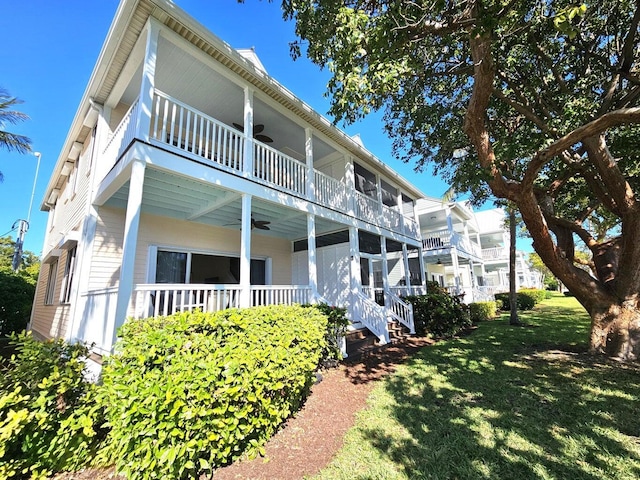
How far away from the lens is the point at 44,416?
2.68 meters

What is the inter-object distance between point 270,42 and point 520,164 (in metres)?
9.54

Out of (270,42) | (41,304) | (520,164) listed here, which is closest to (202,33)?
(270,42)

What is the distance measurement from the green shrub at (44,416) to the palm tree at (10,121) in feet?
58.3

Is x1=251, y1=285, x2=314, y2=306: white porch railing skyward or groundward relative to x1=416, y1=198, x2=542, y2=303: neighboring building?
groundward

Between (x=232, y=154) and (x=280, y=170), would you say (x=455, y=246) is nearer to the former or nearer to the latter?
(x=280, y=170)

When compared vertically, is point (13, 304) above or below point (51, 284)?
below

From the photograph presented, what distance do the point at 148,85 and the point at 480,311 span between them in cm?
1566

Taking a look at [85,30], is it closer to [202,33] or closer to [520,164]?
[202,33]

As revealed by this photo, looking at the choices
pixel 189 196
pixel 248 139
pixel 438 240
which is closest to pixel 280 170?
pixel 248 139

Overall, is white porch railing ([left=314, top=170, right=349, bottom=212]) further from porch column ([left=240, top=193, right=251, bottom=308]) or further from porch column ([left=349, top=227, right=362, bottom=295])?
porch column ([left=240, top=193, right=251, bottom=308])

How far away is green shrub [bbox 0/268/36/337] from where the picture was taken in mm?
12477

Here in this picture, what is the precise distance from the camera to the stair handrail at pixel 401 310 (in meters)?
9.93

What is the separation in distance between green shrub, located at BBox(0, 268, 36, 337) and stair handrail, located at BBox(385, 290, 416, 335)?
53.3ft

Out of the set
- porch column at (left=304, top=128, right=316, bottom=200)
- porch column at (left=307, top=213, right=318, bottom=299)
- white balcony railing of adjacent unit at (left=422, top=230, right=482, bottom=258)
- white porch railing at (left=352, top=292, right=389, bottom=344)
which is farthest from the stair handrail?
white balcony railing of adjacent unit at (left=422, top=230, right=482, bottom=258)
